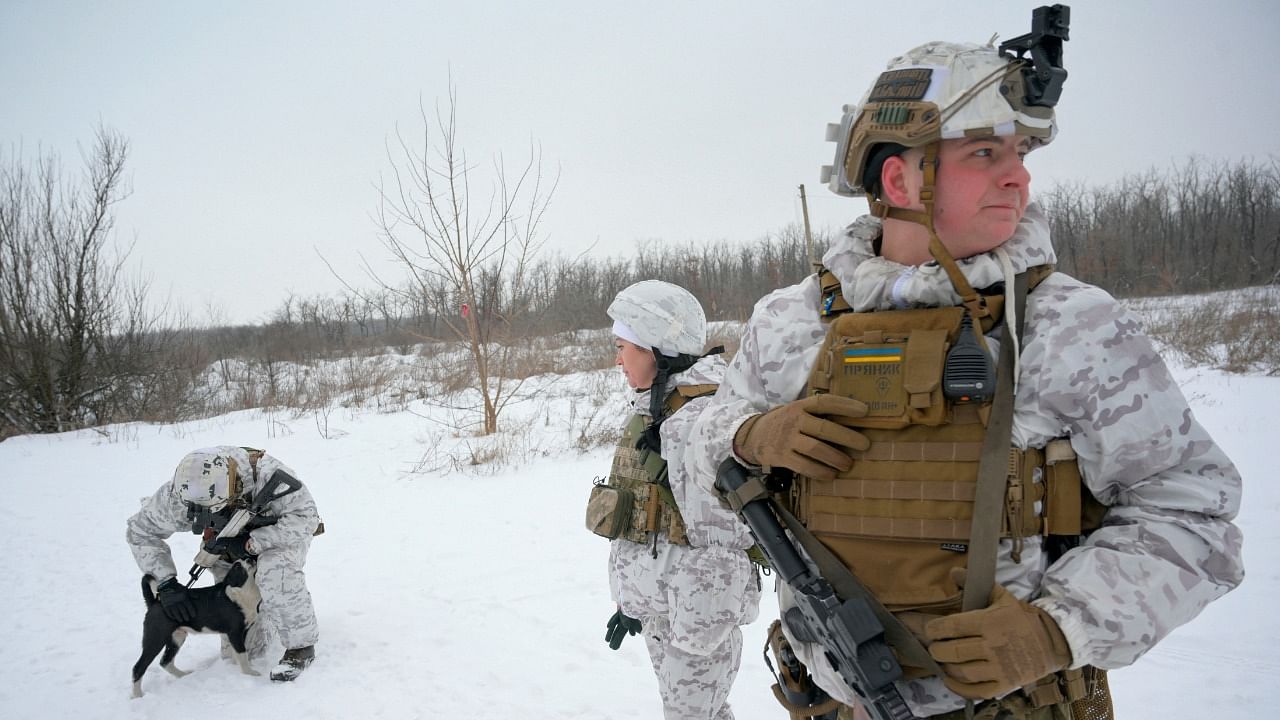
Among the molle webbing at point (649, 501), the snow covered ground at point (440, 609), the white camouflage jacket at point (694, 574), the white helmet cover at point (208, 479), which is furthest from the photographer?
the white helmet cover at point (208, 479)

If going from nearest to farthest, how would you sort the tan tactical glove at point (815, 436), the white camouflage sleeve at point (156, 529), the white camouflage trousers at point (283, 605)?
the tan tactical glove at point (815, 436) < the white camouflage sleeve at point (156, 529) < the white camouflage trousers at point (283, 605)

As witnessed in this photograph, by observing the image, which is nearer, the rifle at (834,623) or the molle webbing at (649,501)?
the rifle at (834,623)

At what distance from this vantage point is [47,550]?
6457 millimetres

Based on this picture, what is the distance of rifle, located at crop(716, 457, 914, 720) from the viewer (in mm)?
1109

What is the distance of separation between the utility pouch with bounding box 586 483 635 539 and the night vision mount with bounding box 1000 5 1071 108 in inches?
74.8

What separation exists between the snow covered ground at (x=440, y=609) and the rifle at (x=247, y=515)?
695mm

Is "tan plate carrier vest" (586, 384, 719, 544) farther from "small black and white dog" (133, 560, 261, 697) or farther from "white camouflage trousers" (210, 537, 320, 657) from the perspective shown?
"small black and white dog" (133, 560, 261, 697)

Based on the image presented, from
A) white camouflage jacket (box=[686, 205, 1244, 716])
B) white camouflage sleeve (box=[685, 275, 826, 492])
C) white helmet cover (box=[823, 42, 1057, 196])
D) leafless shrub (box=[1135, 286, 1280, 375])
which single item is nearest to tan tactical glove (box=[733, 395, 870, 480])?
white camouflage sleeve (box=[685, 275, 826, 492])

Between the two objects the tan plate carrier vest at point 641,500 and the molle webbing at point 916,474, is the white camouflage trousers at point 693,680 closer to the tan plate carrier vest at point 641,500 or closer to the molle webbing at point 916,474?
the tan plate carrier vest at point 641,500

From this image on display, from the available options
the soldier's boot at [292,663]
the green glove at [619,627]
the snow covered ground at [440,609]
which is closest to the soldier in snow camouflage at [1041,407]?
the green glove at [619,627]

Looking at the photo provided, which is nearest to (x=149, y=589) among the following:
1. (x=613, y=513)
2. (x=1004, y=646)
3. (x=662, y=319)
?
(x=613, y=513)

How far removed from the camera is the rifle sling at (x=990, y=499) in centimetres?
104

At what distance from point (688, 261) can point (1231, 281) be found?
23963mm

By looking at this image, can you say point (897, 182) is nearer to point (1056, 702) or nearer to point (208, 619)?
point (1056, 702)
